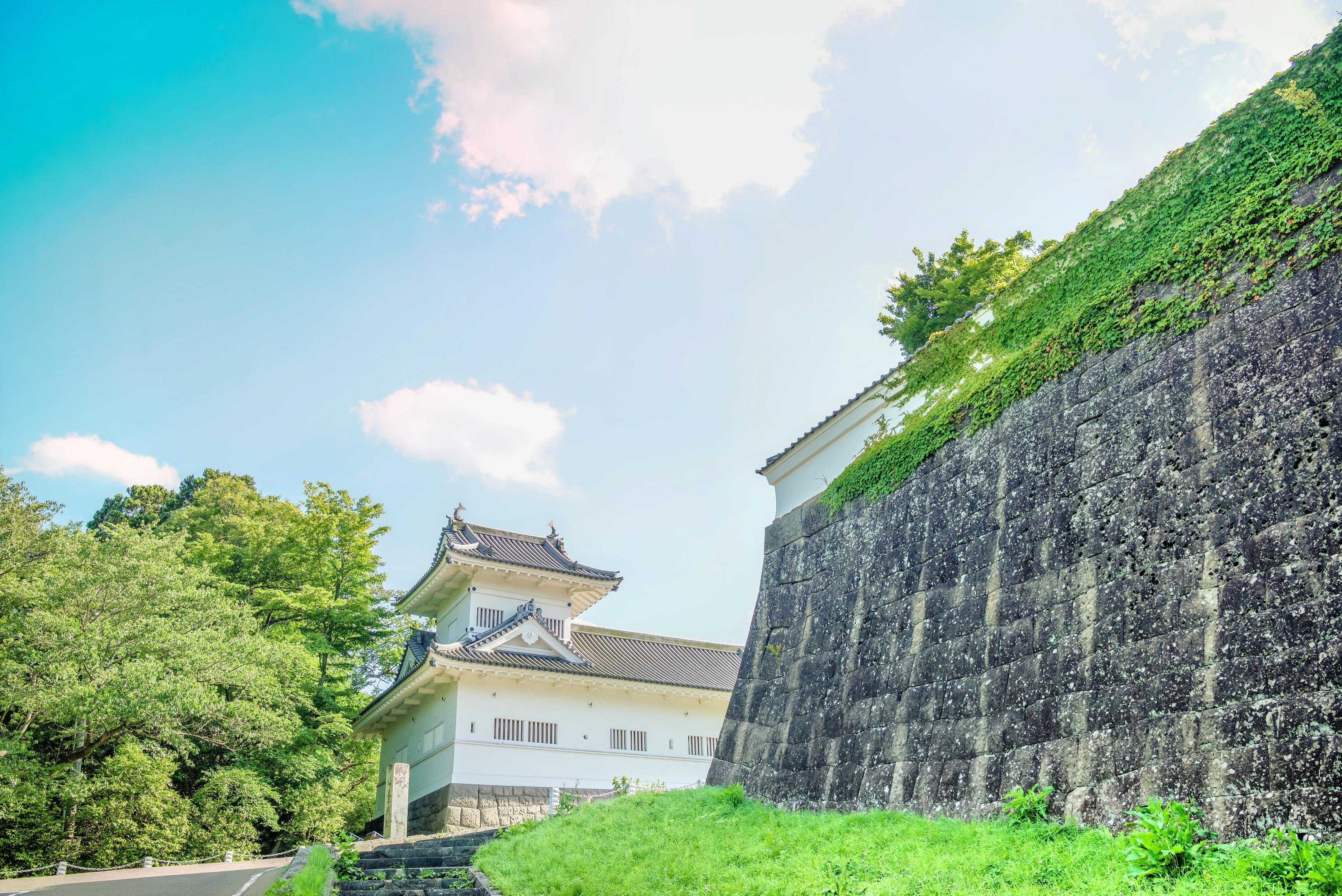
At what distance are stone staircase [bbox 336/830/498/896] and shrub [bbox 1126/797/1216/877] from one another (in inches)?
288

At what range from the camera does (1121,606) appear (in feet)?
21.4

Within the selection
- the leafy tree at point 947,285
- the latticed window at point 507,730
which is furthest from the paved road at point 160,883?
the leafy tree at point 947,285

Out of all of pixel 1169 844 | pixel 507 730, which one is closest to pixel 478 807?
pixel 507 730

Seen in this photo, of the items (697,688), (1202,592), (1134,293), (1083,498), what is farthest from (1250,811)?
(697,688)

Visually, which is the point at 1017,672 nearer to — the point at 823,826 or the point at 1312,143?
the point at 823,826

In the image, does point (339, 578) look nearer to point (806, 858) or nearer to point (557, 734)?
point (557, 734)

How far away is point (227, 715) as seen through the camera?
18.5 meters

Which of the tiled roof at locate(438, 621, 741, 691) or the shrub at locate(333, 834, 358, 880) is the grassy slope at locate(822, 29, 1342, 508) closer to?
the shrub at locate(333, 834, 358, 880)

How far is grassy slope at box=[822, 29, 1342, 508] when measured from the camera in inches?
259

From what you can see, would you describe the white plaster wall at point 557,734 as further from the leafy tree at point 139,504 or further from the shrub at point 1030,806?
the leafy tree at point 139,504

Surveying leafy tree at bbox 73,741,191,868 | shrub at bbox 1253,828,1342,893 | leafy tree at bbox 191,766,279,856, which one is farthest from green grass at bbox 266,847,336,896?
leafy tree at bbox 73,741,191,868

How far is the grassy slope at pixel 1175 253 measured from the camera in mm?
6578

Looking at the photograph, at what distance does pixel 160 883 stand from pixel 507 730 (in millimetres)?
8287

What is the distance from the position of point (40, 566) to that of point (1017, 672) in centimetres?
2063
